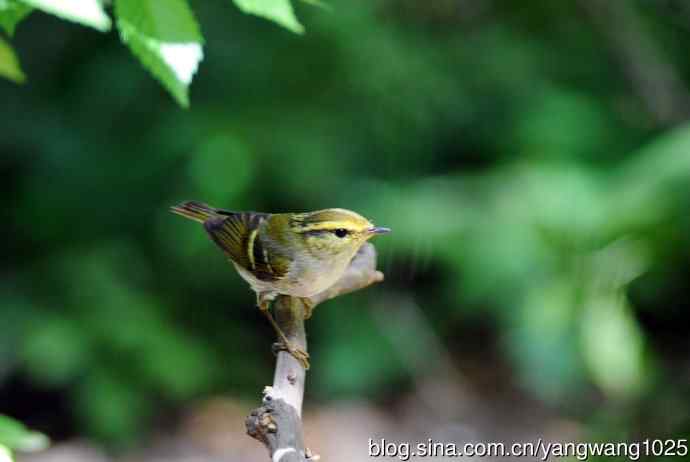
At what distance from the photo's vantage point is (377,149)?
4.99m

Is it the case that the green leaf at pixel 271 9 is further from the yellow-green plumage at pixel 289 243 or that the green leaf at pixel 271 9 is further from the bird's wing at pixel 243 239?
the bird's wing at pixel 243 239

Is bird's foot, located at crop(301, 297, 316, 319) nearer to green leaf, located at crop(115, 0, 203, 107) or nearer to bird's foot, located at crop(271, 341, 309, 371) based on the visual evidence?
bird's foot, located at crop(271, 341, 309, 371)

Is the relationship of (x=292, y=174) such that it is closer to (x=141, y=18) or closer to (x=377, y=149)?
(x=377, y=149)

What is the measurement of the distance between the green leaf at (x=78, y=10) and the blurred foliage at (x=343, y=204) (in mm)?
3090

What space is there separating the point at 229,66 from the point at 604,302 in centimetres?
229

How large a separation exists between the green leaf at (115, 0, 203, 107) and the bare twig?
533 millimetres

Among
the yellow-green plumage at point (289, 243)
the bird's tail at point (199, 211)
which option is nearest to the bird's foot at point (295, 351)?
the yellow-green plumage at point (289, 243)

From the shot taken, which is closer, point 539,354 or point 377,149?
point 539,354

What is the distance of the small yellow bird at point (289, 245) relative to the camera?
72.1 inches

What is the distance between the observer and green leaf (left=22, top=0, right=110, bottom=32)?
116 centimetres

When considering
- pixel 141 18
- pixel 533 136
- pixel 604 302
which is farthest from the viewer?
pixel 533 136

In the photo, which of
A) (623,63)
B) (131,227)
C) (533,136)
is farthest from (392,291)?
(623,63)

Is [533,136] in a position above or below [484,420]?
above

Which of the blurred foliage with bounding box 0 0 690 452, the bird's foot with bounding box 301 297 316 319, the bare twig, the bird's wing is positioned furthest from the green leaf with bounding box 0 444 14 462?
the blurred foliage with bounding box 0 0 690 452
